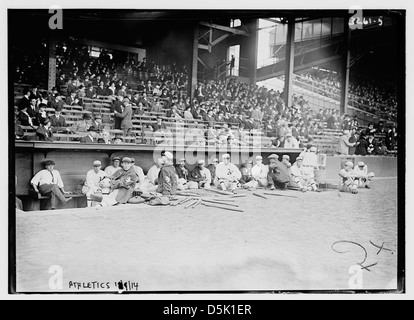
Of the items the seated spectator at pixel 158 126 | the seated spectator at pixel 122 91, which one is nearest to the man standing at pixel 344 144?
the seated spectator at pixel 158 126

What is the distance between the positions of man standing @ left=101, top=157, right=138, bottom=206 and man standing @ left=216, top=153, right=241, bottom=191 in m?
1.04

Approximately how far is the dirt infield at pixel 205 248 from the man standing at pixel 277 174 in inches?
17.7

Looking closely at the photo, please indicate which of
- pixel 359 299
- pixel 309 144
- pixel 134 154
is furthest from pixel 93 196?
pixel 359 299

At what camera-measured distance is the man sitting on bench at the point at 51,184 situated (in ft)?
14.5

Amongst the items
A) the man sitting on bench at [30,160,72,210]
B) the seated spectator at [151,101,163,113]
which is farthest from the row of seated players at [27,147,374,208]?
the seated spectator at [151,101,163,113]

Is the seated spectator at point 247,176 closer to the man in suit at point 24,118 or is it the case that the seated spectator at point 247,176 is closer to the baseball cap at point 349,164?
the baseball cap at point 349,164

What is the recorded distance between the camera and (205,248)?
14.3 ft

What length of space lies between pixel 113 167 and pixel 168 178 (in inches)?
26.6

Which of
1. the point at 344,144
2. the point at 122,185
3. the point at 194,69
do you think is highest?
the point at 194,69

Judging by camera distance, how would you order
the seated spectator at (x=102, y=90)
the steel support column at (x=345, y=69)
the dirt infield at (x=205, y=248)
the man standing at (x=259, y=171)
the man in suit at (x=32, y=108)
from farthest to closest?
1. the man standing at (x=259, y=171)
2. the steel support column at (x=345, y=69)
3. the seated spectator at (x=102, y=90)
4. the man in suit at (x=32, y=108)
5. the dirt infield at (x=205, y=248)

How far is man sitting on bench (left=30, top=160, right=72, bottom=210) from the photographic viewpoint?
441cm

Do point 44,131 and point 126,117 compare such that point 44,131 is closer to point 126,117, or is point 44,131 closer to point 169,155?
point 126,117

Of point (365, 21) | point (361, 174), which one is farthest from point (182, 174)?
point (365, 21)

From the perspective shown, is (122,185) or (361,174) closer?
(122,185)
